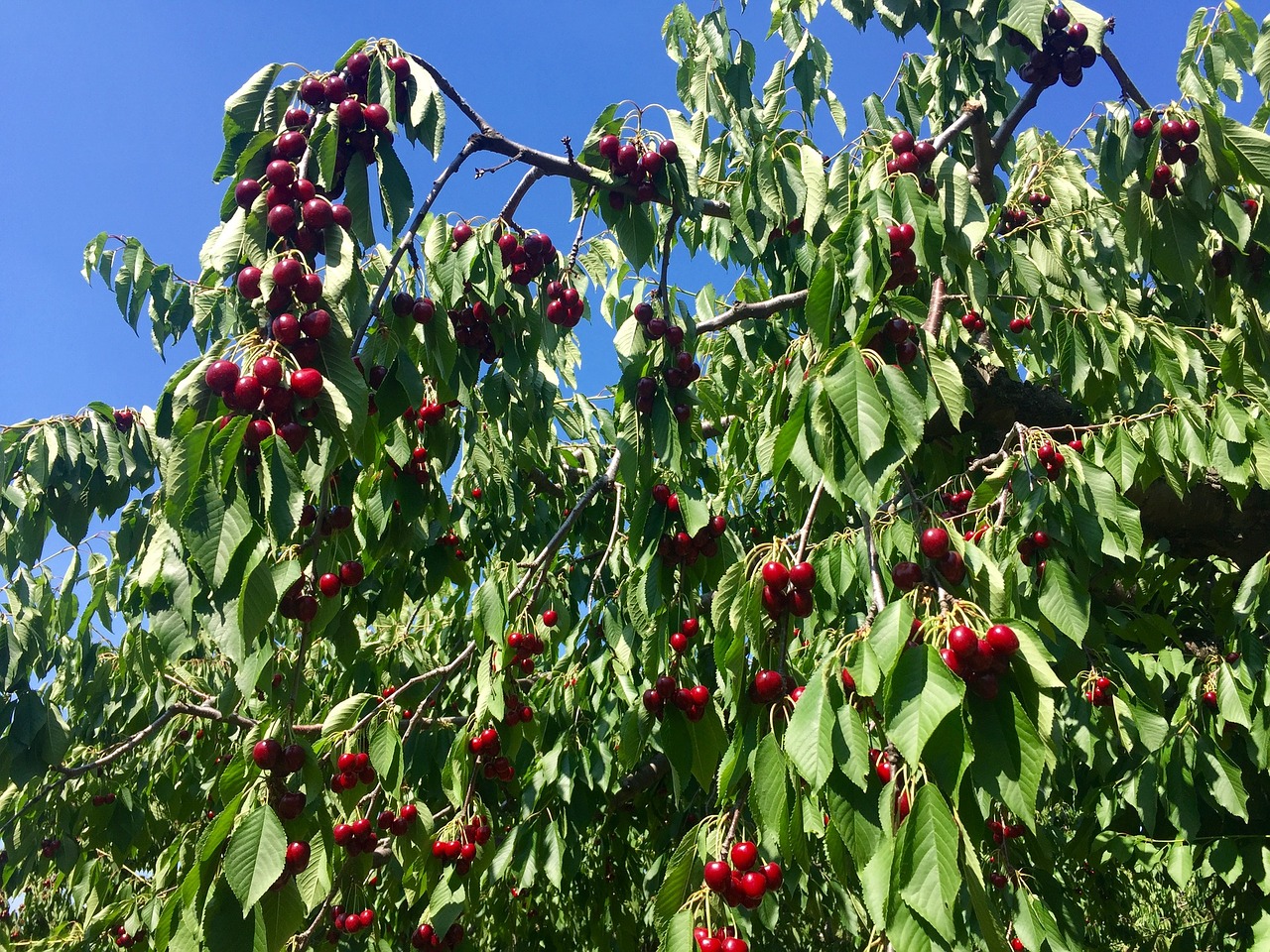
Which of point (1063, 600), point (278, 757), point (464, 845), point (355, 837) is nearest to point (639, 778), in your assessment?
point (464, 845)

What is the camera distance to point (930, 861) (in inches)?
45.1

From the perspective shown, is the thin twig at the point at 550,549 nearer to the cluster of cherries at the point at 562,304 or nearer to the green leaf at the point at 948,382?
the cluster of cherries at the point at 562,304

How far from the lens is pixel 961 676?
128 cm

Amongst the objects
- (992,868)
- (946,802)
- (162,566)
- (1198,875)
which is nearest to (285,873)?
(162,566)

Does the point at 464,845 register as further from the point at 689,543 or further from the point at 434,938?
the point at 689,543

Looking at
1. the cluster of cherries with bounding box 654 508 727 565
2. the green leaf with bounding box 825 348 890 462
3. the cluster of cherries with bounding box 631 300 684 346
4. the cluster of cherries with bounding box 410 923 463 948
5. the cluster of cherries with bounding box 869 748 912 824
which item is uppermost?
the cluster of cherries with bounding box 631 300 684 346

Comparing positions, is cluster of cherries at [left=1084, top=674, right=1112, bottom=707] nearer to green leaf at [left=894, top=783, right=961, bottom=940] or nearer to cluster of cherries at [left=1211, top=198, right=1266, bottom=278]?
cluster of cherries at [left=1211, top=198, right=1266, bottom=278]

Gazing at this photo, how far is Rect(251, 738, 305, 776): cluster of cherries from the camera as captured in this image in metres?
1.69

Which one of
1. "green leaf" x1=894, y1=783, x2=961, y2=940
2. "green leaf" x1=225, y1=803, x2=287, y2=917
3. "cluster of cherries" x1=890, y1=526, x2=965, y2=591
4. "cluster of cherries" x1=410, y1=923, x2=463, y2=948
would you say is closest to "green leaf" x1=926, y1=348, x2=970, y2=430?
"cluster of cherries" x1=890, y1=526, x2=965, y2=591

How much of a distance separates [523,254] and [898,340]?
3.15ft

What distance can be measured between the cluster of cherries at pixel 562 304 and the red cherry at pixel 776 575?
3.10 feet

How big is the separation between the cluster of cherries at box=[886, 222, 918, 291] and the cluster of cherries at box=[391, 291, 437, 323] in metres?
0.99

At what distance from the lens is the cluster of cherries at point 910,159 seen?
6.13ft

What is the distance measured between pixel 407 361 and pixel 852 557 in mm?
1121
